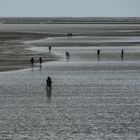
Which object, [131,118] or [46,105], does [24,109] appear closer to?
[46,105]

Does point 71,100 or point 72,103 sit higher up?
point 72,103

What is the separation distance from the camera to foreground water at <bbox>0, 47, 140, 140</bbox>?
135 ft

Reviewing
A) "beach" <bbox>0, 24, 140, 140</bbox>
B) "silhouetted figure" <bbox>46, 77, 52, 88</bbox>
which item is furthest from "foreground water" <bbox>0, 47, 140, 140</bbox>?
Result: "silhouetted figure" <bbox>46, 77, 52, 88</bbox>

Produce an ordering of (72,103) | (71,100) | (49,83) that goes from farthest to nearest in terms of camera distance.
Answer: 1. (49,83)
2. (71,100)
3. (72,103)

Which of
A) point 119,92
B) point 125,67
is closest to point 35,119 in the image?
point 119,92

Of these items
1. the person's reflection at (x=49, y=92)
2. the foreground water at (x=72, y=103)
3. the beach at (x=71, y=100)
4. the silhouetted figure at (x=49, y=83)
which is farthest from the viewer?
the silhouetted figure at (x=49, y=83)

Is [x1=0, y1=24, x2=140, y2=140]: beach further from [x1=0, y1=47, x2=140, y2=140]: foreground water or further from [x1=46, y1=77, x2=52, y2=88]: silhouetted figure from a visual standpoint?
[x1=46, y1=77, x2=52, y2=88]: silhouetted figure

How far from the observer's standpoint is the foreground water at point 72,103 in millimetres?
41188

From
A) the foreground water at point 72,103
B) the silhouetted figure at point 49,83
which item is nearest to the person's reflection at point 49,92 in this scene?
the foreground water at point 72,103

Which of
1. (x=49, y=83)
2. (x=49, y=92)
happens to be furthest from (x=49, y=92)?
(x=49, y=83)

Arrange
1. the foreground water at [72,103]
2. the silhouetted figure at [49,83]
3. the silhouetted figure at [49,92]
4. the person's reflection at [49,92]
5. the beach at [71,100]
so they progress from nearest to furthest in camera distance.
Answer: the foreground water at [72,103] < the beach at [71,100] < the person's reflection at [49,92] < the silhouetted figure at [49,92] < the silhouetted figure at [49,83]

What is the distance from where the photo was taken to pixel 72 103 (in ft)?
172

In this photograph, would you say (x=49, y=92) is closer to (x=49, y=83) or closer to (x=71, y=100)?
(x=49, y=83)

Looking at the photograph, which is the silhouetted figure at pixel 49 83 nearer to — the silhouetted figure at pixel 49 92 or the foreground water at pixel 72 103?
the silhouetted figure at pixel 49 92
